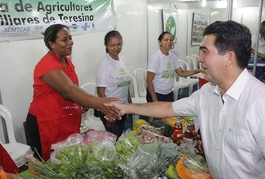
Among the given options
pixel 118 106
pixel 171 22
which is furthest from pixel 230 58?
pixel 171 22

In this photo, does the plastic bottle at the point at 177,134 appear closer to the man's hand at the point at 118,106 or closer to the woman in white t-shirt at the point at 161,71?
the man's hand at the point at 118,106

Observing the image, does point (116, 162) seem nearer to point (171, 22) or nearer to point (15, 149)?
point (15, 149)

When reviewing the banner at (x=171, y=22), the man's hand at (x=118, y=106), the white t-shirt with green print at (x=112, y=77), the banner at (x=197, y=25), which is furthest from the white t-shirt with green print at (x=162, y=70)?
the banner at (x=197, y=25)

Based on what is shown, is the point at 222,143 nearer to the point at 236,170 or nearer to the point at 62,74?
the point at 236,170

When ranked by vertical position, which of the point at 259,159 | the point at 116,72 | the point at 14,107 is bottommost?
the point at 14,107

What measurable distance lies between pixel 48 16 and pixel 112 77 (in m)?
1.21

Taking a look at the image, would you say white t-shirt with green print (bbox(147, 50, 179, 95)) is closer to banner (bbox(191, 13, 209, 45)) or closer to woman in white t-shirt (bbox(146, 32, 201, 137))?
woman in white t-shirt (bbox(146, 32, 201, 137))

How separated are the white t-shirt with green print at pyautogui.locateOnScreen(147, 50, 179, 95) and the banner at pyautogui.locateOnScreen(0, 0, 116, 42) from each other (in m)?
1.13

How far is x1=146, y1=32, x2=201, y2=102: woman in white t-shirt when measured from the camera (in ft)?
10.3

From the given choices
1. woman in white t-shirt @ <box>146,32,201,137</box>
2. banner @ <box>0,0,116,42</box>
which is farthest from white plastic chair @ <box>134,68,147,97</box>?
woman in white t-shirt @ <box>146,32,201,137</box>

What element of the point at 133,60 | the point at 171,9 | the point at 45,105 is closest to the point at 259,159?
the point at 45,105

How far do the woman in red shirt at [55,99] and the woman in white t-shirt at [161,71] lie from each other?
128cm

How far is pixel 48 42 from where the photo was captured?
196 centimetres

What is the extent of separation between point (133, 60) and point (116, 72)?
2.23m
